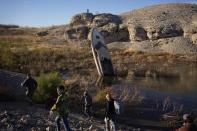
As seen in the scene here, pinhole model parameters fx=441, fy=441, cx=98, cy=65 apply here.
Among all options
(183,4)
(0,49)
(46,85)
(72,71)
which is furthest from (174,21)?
(46,85)

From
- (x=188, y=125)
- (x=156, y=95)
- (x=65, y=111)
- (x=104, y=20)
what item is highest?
(x=188, y=125)

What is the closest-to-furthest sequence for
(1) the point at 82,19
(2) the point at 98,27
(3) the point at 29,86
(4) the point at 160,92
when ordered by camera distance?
(3) the point at 29,86 < (4) the point at 160,92 < (2) the point at 98,27 < (1) the point at 82,19

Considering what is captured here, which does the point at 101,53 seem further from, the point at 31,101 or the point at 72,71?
the point at 31,101

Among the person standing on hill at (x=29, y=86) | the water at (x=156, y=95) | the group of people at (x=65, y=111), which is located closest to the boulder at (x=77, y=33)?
the water at (x=156, y=95)

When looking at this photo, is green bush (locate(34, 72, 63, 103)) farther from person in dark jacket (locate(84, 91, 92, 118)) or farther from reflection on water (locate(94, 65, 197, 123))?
reflection on water (locate(94, 65, 197, 123))

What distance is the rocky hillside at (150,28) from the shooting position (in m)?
57.0

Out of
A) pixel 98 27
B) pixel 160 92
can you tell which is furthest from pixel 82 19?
pixel 160 92

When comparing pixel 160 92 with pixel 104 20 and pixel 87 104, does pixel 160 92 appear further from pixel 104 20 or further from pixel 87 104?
pixel 104 20

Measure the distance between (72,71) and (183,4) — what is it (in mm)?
40293

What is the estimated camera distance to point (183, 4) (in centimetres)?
7300

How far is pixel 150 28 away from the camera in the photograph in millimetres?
61469

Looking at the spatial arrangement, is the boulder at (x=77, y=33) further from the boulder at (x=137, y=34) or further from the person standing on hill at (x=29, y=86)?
the person standing on hill at (x=29, y=86)

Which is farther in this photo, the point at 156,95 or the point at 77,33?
the point at 77,33

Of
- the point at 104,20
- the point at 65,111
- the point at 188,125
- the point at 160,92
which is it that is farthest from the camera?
the point at 104,20
